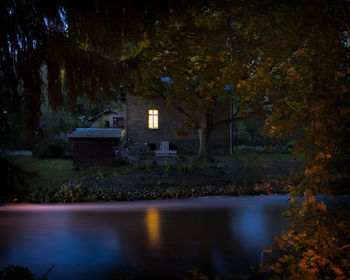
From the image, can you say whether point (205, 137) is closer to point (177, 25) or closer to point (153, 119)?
point (153, 119)

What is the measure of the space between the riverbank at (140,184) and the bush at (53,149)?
4.71 metres

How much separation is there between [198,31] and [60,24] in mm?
1873

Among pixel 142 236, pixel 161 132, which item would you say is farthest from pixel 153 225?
pixel 161 132

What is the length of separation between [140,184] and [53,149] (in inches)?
430

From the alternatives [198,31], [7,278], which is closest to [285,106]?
[198,31]

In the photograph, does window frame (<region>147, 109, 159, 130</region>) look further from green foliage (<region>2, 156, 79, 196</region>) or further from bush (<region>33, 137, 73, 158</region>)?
green foliage (<region>2, 156, 79, 196</region>)

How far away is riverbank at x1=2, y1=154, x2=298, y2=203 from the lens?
10.8m

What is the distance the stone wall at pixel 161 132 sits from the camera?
23703mm

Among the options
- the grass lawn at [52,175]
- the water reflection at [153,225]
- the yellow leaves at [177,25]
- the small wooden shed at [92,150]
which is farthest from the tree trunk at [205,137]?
the yellow leaves at [177,25]

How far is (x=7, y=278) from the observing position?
3.50 m

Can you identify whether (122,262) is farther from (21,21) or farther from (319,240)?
(21,21)

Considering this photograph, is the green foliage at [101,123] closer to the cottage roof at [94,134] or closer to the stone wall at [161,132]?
the stone wall at [161,132]

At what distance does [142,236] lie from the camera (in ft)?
25.9

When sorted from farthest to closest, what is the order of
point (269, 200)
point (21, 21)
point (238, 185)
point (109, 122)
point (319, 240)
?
1. point (109, 122)
2. point (238, 185)
3. point (269, 200)
4. point (319, 240)
5. point (21, 21)
